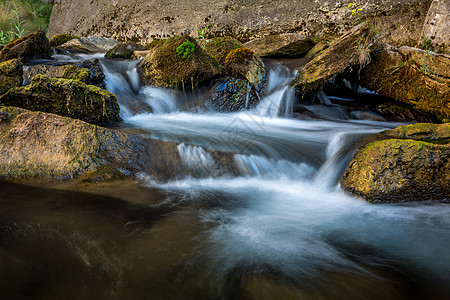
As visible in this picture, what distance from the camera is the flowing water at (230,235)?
163 cm

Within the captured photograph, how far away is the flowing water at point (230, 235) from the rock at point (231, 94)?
1.71 m

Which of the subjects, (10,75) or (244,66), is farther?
(244,66)

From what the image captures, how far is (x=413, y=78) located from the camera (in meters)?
4.80

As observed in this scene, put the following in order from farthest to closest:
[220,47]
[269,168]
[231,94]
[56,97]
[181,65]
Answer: [220,47], [231,94], [181,65], [56,97], [269,168]

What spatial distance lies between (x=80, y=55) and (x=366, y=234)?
8.28m

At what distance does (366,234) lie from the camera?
234 cm

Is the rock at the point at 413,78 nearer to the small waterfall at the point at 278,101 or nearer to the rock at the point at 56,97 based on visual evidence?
the small waterfall at the point at 278,101

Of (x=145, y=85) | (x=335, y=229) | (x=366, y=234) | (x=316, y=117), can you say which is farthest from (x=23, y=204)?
(x=316, y=117)

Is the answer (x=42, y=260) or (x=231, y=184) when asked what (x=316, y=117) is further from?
(x=42, y=260)

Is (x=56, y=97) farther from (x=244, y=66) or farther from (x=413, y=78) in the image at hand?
(x=413, y=78)

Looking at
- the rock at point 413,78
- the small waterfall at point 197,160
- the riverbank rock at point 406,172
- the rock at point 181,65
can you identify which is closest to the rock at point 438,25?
the rock at point 413,78

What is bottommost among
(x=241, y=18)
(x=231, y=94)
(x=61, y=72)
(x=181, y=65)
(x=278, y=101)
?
(x=278, y=101)

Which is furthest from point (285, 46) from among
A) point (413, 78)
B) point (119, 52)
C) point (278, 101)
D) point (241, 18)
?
point (119, 52)

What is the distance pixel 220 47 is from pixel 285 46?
5.46 ft
